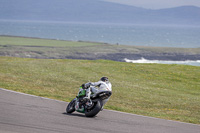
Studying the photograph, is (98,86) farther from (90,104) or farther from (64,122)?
(64,122)

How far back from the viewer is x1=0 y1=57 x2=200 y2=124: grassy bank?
62.8 feet

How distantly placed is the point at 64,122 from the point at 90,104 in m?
1.56

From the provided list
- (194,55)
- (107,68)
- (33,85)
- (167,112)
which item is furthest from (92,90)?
(194,55)

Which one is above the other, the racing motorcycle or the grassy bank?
the racing motorcycle

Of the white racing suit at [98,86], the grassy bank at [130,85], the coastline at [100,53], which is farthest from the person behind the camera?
the coastline at [100,53]

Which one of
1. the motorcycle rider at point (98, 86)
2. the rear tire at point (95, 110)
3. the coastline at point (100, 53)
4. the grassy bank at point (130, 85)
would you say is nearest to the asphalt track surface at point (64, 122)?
the rear tire at point (95, 110)

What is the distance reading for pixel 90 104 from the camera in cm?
1362

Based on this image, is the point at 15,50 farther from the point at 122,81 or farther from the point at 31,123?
the point at 31,123

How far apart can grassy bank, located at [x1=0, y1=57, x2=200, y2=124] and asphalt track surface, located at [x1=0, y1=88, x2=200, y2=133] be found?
239 cm

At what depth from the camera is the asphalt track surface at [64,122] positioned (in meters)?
11.3

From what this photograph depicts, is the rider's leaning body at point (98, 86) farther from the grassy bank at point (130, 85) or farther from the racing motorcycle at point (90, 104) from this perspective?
the grassy bank at point (130, 85)

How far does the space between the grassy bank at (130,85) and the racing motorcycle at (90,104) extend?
10.9ft

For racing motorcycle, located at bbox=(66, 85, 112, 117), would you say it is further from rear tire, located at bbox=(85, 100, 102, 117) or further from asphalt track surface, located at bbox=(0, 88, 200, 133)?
asphalt track surface, located at bbox=(0, 88, 200, 133)

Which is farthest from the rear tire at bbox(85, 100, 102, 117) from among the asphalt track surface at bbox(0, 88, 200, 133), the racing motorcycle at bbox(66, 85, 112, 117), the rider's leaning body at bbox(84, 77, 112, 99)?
the rider's leaning body at bbox(84, 77, 112, 99)
